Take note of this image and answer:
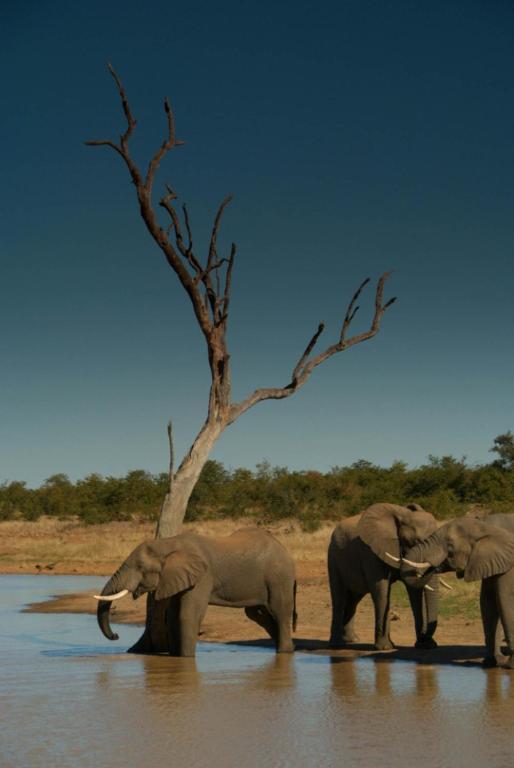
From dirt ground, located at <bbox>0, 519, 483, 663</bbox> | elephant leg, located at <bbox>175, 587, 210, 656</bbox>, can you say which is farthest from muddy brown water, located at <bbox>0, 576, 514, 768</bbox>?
dirt ground, located at <bbox>0, 519, 483, 663</bbox>

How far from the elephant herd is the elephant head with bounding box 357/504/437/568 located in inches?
0.5

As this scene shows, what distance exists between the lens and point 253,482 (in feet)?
193

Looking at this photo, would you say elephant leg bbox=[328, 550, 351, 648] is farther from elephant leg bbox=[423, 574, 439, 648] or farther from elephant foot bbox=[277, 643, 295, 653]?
elephant leg bbox=[423, 574, 439, 648]

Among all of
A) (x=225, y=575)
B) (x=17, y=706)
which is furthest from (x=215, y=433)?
(x=17, y=706)

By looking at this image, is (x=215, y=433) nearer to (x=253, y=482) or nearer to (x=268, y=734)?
(x=268, y=734)

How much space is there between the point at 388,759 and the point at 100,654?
6803mm

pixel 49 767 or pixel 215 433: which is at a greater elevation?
pixel 215 433

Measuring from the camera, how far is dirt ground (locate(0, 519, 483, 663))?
1589 cm

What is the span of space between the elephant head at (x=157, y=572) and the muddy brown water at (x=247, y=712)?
759 mm

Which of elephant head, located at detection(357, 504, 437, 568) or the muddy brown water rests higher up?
elephant head, located at detection(357, 504, 437, 568)

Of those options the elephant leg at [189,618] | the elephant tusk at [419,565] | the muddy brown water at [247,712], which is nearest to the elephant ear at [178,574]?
the elephant leg at [189,618]

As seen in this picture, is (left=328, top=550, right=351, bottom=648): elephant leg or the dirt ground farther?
the dirt ground

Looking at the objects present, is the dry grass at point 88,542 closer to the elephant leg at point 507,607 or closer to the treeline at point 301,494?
the treeline at point 301,494

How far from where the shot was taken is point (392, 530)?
14.2 m
